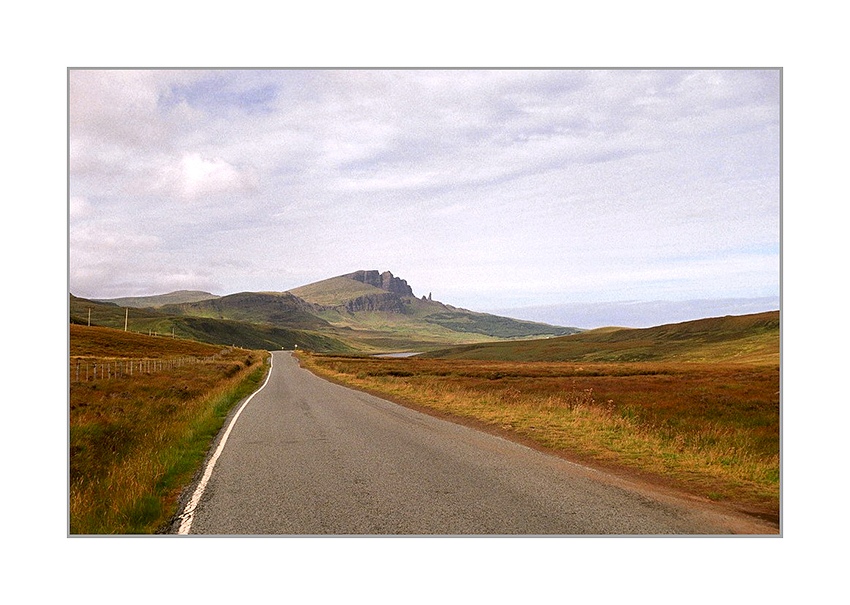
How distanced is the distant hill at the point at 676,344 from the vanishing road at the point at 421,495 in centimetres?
7026

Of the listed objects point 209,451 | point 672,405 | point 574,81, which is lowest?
point 672,405

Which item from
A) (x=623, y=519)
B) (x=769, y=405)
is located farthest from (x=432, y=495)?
(x=769, y=405)

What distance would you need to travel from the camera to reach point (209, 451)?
12688mm

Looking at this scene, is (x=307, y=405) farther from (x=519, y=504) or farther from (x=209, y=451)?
(x=519, y=504)

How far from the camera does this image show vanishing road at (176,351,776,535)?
712cm

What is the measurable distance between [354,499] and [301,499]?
0.82m

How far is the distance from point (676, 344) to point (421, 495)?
4553 inches

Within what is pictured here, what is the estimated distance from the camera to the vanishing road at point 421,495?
7.12 m

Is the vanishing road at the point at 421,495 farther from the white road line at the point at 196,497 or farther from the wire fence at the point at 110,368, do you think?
the wire fence at the point at 110,368

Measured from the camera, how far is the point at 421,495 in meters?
8.39

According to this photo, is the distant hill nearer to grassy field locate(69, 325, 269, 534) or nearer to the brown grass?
the brown grass

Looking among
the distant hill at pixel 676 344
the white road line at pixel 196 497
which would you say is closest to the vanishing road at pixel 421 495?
the white road line at pixel 196 497

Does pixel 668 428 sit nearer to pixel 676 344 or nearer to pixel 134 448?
pixel 134 448

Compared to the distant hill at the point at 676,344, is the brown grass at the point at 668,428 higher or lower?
higher
